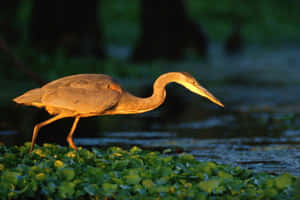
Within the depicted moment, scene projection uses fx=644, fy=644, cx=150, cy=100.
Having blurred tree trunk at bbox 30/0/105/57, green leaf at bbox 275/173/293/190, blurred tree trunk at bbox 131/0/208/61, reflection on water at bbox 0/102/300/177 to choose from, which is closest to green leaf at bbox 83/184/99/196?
green leaf at bbox 275/173/293/190

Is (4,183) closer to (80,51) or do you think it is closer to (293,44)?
(80,51)

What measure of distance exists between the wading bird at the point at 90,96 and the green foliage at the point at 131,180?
764 mm

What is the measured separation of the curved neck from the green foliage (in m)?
0.96

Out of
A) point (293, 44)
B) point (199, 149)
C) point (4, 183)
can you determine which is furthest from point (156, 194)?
point (293, 44)

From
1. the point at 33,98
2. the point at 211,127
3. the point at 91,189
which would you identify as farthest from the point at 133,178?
the point at 211,127

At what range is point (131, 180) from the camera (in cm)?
557

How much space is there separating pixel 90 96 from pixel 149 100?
672 mm

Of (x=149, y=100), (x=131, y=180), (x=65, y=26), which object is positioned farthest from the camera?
(x=65, y=26)

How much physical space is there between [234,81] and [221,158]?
9789mm

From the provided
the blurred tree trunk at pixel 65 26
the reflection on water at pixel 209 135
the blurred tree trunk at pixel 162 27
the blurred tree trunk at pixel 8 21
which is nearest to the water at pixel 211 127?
the reflection on water at pixel 209 135

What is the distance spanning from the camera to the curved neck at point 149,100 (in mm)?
7094

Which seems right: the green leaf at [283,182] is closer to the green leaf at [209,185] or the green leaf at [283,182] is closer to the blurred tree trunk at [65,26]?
the green leaf at [209,185]

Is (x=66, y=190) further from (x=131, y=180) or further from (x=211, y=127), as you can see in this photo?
(x=211, y=127)

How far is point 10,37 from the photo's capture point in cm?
1698
